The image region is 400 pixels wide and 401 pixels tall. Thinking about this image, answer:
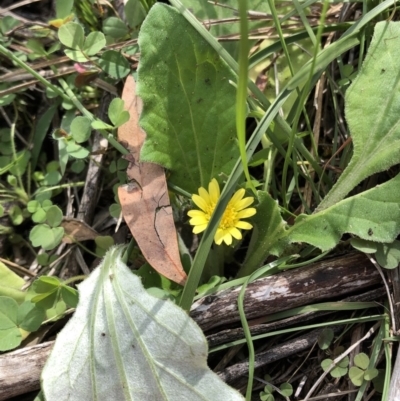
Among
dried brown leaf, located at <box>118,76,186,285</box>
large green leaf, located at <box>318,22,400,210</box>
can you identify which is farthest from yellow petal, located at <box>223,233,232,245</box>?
large green leaf, located at <box>318,22,400,210</box>

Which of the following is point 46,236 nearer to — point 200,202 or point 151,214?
point 151,214

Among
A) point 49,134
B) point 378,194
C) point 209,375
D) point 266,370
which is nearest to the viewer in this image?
point 209,375

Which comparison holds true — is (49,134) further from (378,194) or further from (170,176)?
(378,194)

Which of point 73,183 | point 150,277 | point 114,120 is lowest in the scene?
point 150,277

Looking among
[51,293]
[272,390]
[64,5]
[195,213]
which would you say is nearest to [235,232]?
[195,213]

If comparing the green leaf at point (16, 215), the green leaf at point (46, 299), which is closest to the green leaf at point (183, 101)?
the green leaf at point (46, 299)

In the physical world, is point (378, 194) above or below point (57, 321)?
above

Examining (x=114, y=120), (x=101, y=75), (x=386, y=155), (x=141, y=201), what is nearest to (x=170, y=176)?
(x=141, y=201)
